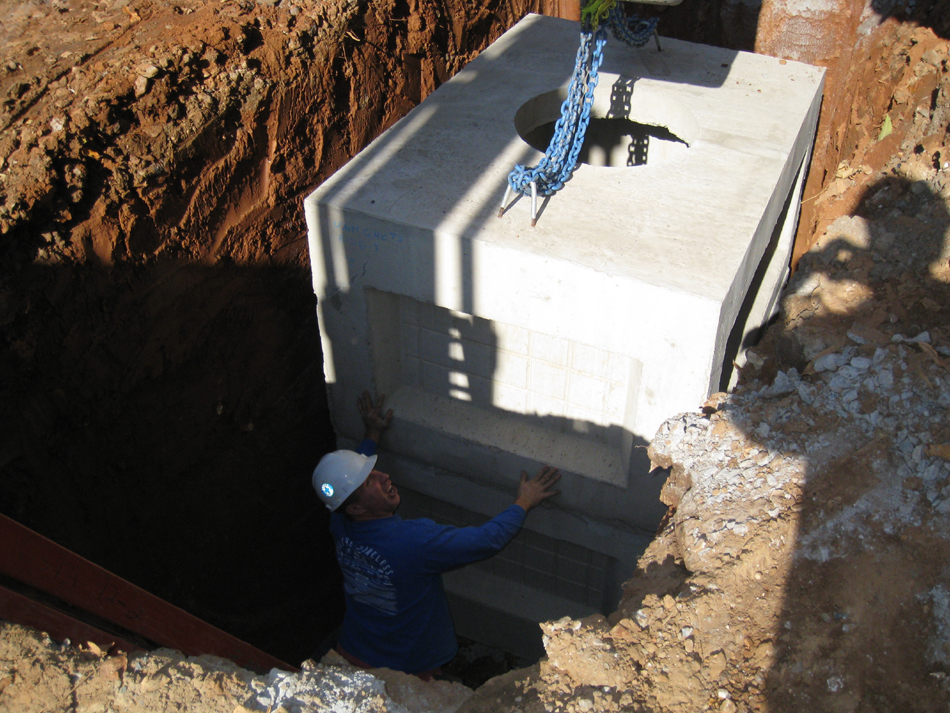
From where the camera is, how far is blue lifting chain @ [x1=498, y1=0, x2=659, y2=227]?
399 centimetres

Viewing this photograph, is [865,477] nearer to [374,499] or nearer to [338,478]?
[374,499]

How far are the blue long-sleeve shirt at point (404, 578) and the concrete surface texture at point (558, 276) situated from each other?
879mm

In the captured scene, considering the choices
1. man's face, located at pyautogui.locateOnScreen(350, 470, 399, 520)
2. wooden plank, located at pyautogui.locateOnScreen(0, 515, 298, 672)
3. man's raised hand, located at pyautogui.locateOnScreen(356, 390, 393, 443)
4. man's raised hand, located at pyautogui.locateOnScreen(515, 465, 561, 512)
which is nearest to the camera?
wooden plank, located at pyautogui.locateOnScreen(0, 515, 298, 672)

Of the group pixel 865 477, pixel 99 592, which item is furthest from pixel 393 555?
pixel 865 477

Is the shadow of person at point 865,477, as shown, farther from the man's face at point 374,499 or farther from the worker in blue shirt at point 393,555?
the man's face at point 374,499

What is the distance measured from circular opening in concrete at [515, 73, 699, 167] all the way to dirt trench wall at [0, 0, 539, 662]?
1.20 metres

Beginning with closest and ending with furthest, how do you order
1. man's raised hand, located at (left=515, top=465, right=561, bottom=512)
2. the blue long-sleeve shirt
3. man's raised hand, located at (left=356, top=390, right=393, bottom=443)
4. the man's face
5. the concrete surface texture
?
1. the concrete surface texture
2. the blue long-sleeve shirt
3. the man's face
4. man's raised hand, located at (left=515, top=465, right=561, bottom=512)
5. man's raised hand, located at (left=356, top=390, right=393, bottom=443)

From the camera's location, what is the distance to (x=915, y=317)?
402cm

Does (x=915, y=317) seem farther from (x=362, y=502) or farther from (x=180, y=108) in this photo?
(x=180, y=108)

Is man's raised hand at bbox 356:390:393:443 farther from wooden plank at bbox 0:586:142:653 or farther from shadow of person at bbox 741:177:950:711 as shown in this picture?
wooden plank at bbox 0:586:142:653

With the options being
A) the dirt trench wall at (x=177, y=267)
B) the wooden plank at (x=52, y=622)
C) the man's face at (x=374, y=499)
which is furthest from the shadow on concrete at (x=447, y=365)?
the wooden plank at (x=52, y=622)

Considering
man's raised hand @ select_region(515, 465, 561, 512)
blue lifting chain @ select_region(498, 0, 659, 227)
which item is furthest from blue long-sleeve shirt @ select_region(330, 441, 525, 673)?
blue lifting chain @ select_region(498, 0, 659, 227)

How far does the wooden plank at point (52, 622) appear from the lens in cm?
255

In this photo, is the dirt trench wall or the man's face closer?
the dirt trench wall
